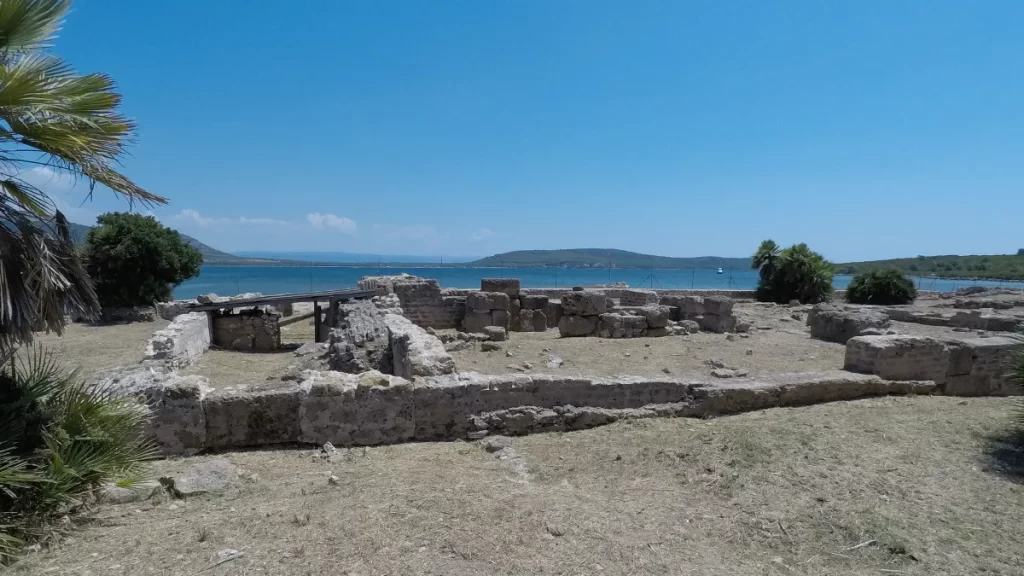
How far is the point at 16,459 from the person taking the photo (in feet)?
11.6

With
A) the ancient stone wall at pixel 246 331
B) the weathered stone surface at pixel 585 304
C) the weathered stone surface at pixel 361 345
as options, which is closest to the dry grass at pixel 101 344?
the ancient stone wall at pixel 246 331

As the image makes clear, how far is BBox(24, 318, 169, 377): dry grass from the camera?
1168 centimetres

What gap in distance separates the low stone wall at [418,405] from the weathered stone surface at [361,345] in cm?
292

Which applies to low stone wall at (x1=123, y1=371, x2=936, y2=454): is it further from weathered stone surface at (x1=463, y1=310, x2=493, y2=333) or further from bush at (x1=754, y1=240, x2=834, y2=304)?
bush at (x1=754, y1=240, x2=834, y2=304)

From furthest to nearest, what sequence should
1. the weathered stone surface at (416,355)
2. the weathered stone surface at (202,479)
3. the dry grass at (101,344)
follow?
the dry grass at (101,344) < the weathered stone surface at (416,355) < the weathered stone surface at (202,479)

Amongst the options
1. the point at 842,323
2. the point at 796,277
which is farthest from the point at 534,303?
the point at 796,277

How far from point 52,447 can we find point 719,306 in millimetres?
15436

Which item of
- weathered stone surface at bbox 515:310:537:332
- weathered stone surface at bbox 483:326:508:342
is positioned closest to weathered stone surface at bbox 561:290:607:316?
weathered stone surface at bbox 515:310:537:332

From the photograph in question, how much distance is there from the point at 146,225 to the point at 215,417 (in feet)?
59.6

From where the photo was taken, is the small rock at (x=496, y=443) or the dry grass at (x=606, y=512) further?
the small rock at (x=496, y=443)

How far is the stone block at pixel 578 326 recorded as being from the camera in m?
15.2

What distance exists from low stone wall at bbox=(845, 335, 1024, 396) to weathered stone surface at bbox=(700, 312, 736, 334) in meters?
6.91

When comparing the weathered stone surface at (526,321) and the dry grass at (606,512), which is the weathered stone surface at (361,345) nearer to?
the dry grass at (606,512)

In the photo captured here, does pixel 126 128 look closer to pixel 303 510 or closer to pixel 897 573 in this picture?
pixel 303 510
